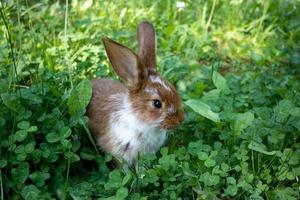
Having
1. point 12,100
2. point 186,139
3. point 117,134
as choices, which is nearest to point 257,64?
point 186,139

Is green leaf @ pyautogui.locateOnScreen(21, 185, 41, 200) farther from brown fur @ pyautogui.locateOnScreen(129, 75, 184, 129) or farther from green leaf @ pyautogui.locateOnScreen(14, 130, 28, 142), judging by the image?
brown fur @ pyautogui.locateOnScreen(129, 75, 184, 129)

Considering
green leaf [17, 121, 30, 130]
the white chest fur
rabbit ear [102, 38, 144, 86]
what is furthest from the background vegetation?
rabbit ear [102, 38, 144, 86]

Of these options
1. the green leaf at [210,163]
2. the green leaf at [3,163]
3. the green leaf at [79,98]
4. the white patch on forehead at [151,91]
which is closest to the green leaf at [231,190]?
the green leaf at [210,163]

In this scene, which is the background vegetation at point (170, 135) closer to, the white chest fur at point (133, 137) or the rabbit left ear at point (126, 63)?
the white chest fur at point (133, 137)

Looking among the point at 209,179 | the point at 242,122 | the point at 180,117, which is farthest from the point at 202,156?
the point at 242,122

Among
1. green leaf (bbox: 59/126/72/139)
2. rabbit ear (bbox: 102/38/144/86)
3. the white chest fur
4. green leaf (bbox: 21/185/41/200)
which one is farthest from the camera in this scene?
the white chest fur

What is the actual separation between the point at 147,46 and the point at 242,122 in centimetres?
86

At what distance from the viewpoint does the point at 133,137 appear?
3658 mm

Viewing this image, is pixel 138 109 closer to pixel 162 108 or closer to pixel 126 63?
pixel 162 108

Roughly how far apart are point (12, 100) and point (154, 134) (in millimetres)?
983

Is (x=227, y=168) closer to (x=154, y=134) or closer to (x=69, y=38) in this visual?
(x=154, y=134)

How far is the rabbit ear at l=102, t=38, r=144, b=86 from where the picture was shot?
11.6 feet

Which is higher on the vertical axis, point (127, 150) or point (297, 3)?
point (297, 3)

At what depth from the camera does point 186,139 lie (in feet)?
12.9
